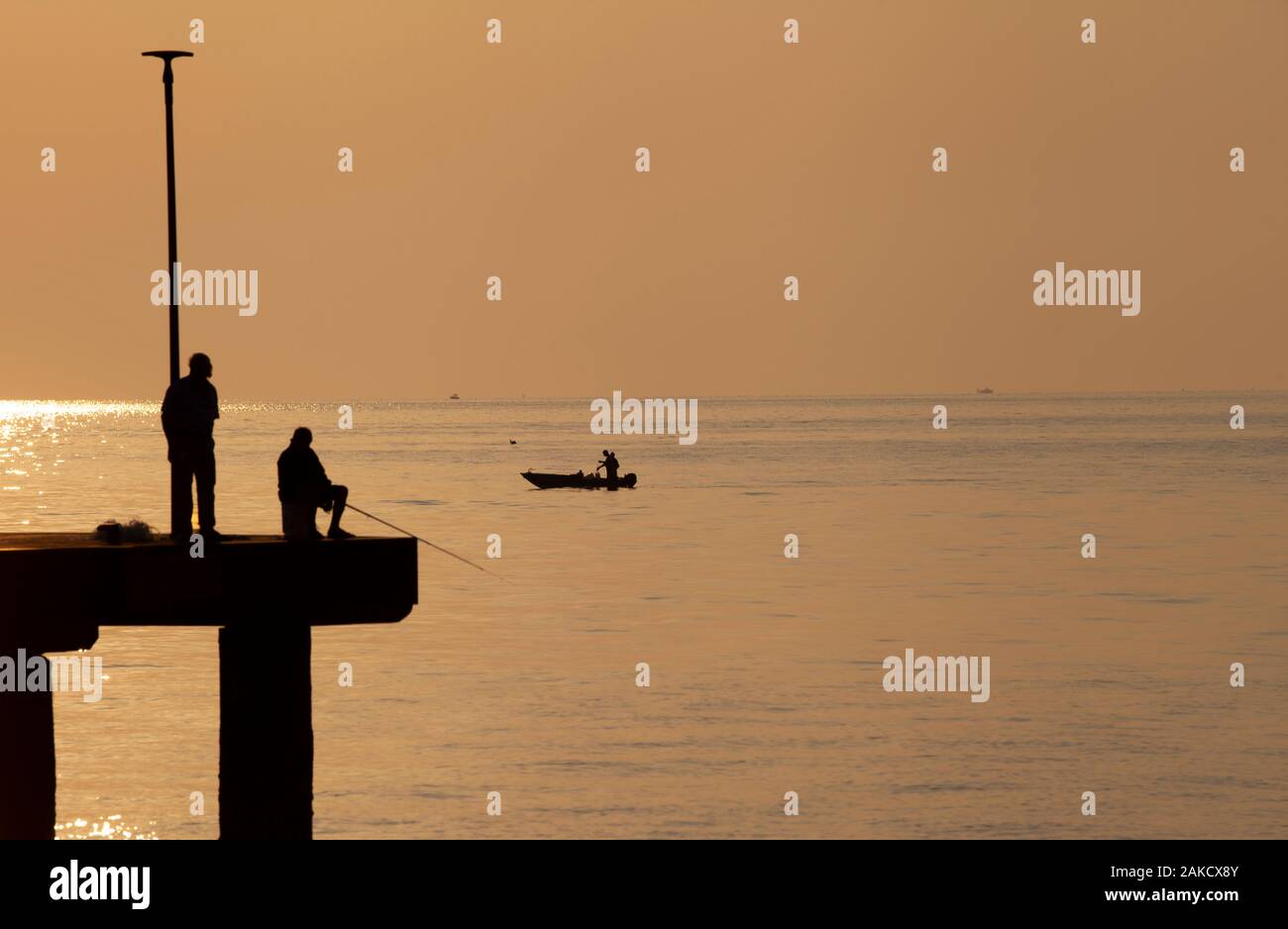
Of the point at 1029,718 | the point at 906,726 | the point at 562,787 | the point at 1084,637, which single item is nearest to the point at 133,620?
the point at 562,787

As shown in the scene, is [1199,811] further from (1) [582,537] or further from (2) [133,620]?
(1) [582,537]

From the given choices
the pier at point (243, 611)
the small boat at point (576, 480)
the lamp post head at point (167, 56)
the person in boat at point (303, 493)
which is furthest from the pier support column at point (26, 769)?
the small boat at point (576, 480)

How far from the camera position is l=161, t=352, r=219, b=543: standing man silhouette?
2105 centimetres

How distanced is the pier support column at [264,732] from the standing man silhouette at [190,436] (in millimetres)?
1824

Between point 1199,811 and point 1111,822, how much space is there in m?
1.77

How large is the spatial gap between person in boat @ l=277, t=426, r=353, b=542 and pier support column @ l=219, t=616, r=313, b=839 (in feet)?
3.65

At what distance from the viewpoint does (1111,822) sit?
31562 mm

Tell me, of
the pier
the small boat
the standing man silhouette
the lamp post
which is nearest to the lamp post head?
the lamp post

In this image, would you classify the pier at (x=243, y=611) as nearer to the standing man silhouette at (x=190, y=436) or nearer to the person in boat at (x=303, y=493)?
the person in boat at (x=303, y=493)

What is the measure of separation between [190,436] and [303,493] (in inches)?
55.9

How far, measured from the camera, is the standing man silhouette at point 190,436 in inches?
829

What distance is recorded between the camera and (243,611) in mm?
19172

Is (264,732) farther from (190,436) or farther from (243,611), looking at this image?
(190,436)

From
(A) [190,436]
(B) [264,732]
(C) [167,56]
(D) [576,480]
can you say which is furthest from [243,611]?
(D) [576,480]
